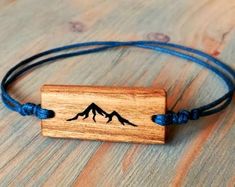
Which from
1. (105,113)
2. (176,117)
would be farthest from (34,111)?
(176,117)

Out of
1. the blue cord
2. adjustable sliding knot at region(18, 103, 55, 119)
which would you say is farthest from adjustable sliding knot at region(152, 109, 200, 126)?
adjustable sliding knot at region(18, 103, 55, 119)

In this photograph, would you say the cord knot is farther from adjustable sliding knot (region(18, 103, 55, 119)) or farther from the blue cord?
adjustable sliding knot (region(18, 103, 55, 119))

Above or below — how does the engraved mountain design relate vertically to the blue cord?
above

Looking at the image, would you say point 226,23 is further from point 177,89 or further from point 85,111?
point 85,111

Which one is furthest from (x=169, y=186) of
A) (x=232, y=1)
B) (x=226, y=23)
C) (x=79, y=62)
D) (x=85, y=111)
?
(x=232, y=1)

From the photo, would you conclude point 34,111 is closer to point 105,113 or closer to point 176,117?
point 105,113
